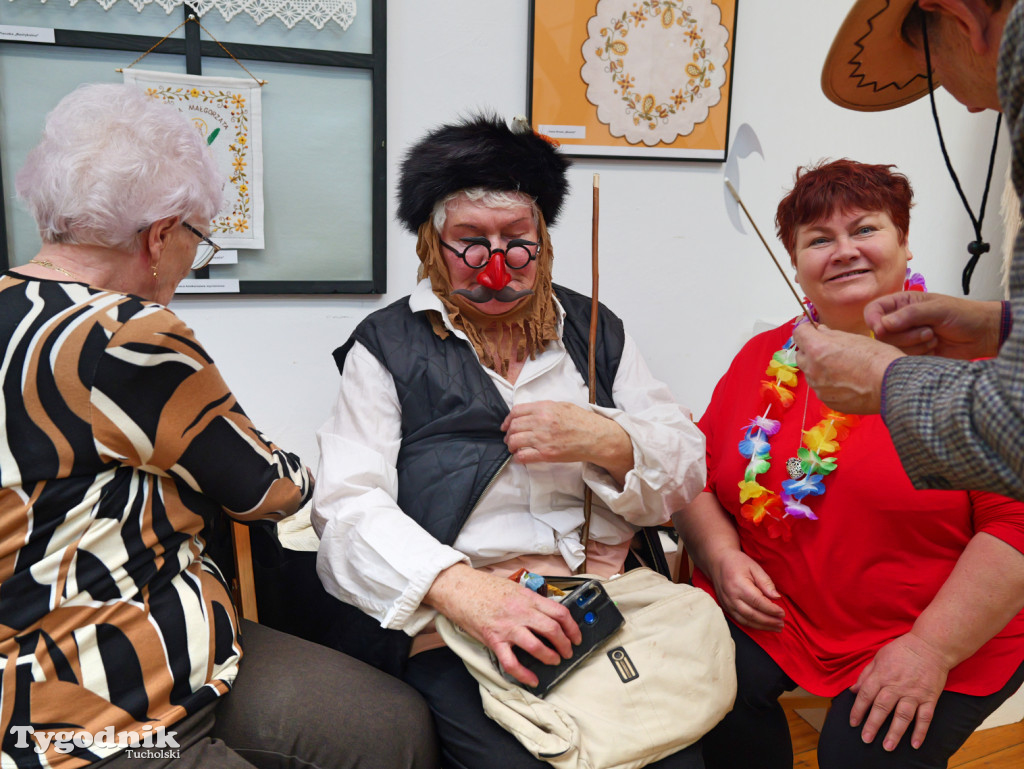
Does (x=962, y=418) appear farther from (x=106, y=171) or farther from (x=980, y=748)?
(x=980, y=748)

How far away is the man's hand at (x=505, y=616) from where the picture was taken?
1168 millimetres

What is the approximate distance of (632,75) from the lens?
220 centimetres

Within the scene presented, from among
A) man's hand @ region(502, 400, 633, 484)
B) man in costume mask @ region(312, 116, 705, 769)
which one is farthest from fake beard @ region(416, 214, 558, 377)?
man's hand @ region(502, 400, 633, 484)

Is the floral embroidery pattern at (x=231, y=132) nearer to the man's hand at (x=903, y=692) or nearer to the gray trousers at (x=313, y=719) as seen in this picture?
the gray trousers at (x=313, y=719)

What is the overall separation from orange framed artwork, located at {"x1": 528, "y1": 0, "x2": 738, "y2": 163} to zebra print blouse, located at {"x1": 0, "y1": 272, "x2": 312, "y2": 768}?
142 centimetres

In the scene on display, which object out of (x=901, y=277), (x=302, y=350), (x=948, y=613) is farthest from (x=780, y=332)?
(x=302, y=350)

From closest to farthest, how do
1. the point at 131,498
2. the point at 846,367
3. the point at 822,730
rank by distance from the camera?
the point at 846,367
the point at 131,498
the point at 822,730

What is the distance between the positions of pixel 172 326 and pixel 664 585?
0.93 m

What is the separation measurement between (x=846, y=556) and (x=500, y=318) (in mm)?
816

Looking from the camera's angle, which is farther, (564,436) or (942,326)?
(564,436)

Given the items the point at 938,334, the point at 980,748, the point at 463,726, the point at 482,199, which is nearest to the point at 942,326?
the point at 938,334

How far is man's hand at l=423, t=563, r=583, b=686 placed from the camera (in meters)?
1.17

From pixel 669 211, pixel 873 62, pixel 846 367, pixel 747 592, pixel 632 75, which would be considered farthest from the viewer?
pixel 669 211

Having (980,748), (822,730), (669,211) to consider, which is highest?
(669,211)
